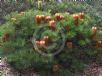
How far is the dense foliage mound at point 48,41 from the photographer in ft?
16.5

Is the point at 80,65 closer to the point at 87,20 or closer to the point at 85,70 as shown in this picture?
the point at 85,70

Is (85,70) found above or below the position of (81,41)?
below

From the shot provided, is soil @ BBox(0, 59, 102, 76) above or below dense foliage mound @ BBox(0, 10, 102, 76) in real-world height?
below

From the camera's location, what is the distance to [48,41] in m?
4.98

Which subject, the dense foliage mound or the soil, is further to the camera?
the soil

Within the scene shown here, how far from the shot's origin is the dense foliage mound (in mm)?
5023

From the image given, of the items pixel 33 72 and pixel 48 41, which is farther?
pixel 33 72

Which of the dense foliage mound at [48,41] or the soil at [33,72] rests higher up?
the dense foliage mound at [48,41]

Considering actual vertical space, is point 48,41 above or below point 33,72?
above

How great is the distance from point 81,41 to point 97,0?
6.98 m

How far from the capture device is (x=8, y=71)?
5.65m

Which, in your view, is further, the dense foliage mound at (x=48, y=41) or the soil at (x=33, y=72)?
the soil at (x=33, y=72)

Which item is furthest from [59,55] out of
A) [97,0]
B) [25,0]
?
[97,0]

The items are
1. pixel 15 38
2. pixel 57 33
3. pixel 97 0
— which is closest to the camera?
pixel 57 33
